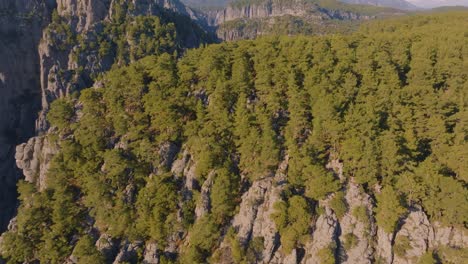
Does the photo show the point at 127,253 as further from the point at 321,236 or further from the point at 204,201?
the point at 321,236

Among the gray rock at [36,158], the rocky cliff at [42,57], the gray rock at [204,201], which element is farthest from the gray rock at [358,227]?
the rocky cliff at [42,57]

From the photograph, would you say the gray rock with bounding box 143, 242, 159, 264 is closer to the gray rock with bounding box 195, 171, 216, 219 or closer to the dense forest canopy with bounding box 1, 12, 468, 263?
the dense forest canopy with bounding box 1, 12, 468, 263

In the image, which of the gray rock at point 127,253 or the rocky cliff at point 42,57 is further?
the rocky cliff at point 42,57

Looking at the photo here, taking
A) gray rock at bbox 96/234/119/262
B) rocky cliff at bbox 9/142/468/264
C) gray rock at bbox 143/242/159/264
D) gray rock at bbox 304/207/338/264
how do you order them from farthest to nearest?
gray rock at bbox 96/234/119/262 → gray rock at bbox 143/242/159/264 → gray rock at bbox 304/207/338/264 → rocky cliff at bbox 9/142/468/264

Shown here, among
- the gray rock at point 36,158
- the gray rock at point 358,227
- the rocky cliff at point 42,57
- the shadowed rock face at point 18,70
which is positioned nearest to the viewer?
the gray rock at point 358,227

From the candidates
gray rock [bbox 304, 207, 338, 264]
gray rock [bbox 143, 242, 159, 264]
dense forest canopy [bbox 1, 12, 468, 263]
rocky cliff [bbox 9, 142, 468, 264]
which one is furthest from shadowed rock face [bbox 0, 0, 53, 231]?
gray rock [bbox 304, 207, 338, 264]

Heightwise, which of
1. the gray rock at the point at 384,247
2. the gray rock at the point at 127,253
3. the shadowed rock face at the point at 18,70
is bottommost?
the gray rock at the point at 127,253

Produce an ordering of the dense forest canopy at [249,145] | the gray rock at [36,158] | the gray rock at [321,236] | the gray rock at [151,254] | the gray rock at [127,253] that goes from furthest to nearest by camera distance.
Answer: the gray rock at [36,158] → the gray rock at [127,253] → the gray rock at [151,254] → the dense forest canopy at [249,145] → the gray rock at [321,236]

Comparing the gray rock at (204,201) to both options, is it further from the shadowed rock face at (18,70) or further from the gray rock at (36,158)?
the shadowed rock face at (18,70)

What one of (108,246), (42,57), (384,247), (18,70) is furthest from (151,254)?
(18,70)
